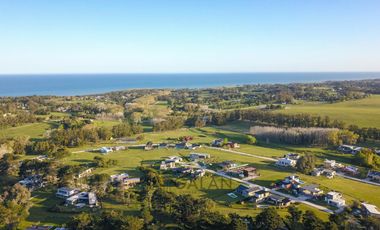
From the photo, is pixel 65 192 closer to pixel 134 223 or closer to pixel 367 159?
pixel 134 223

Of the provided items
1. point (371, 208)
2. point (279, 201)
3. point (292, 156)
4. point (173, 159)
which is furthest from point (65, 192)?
point (292, 156)

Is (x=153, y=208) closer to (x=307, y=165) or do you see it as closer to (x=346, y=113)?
(x=307, y=165)

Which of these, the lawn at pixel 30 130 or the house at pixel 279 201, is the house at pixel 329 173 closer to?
the house at pixel 279 201

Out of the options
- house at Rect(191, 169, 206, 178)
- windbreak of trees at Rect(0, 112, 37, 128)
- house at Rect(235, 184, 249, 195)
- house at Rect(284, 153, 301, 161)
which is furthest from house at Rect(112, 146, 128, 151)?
windbreak of trees at Rect(0, 112, 37, 128)

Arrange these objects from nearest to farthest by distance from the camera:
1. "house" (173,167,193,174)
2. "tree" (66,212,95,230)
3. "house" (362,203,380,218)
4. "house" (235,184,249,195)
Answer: "tree" (66,212,95,230) → "house" (362,203,380,218) → "house" (235,184,249,195) → "house" (173,167,193,174)

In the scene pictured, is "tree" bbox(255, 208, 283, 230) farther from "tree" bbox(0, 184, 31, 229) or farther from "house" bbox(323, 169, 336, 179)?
"tree" bbox(0, 184, 31, 229)

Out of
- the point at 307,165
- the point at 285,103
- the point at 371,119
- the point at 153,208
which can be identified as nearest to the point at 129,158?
the point at 153,208

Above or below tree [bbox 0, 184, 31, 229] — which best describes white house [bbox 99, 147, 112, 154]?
below
